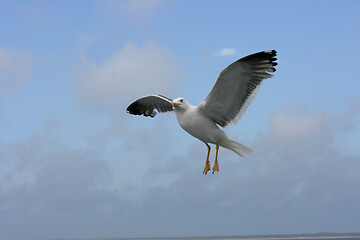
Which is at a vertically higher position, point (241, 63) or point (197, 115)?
point (241, 63)

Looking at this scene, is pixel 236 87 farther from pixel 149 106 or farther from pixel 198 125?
pixel 149 106

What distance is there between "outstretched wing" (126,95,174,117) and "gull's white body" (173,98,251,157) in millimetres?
2487

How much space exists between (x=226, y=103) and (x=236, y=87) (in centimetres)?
55

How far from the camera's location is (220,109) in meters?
13.9

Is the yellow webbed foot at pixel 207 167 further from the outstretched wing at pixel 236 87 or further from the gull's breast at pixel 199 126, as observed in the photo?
the outstretched wing at pixel 236 87

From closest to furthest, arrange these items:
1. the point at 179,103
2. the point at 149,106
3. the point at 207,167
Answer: the point at 179,103 < the point at 207,167 < the point at 149,106

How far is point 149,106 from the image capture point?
17.1 m

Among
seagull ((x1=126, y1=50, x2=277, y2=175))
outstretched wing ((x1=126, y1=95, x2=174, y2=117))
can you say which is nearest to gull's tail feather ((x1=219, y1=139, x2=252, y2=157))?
seagull ((x1=126, y1=50, x2=277, y2=175))

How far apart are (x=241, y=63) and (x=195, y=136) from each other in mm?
2283

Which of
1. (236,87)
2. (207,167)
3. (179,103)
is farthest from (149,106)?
(236,87)

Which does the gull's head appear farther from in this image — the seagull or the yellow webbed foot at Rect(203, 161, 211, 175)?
the yellow webbed foot at Rect(203, 161, 211, 175)

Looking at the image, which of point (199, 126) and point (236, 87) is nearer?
point (199, 126)

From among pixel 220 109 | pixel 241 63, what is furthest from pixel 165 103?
pixel 241 63

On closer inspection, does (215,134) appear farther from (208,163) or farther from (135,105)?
(135,105)
